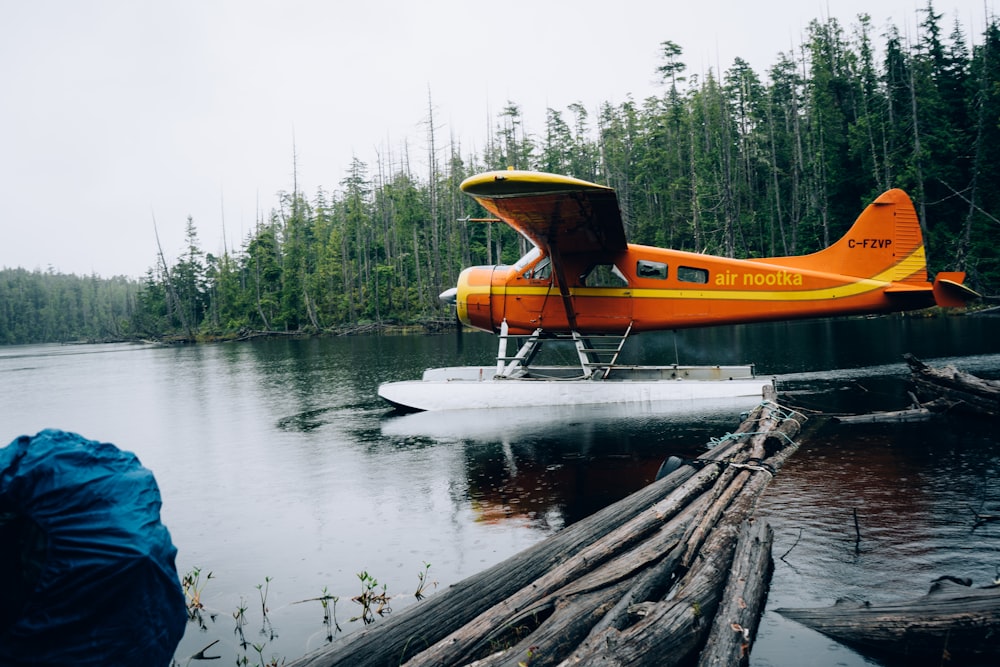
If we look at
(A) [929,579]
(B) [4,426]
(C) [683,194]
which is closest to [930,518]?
(A) [929,579]

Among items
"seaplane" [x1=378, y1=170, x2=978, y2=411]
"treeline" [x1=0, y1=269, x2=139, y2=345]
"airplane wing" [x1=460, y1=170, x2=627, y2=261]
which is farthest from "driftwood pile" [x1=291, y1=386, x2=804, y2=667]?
"treeline" [x1=0, y1=269, x2=139, y2=345]

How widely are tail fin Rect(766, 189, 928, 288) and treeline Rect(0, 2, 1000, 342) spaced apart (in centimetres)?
2478

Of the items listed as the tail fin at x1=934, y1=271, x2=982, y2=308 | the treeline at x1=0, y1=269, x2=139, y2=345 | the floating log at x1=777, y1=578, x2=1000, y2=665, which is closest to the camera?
the floating log at x1=777, y1=578, x2=1000, y2=665

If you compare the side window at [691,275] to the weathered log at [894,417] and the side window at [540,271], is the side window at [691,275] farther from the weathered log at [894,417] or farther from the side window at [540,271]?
the weathered log at [894,417]

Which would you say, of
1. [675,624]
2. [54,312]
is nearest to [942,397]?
[675,624]

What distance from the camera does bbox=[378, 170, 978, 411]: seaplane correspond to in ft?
33.9

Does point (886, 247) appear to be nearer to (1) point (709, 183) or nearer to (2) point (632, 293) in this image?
(2) point (632, 293)

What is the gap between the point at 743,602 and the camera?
2.96 metres

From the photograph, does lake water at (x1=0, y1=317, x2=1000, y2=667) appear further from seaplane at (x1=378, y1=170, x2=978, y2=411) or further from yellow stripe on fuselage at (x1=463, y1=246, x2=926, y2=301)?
yellow stripe on fuselage at (x1=463, y1=246, x2=926, y2=301)

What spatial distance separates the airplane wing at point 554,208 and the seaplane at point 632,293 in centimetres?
3

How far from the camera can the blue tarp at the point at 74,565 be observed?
1.84 meters

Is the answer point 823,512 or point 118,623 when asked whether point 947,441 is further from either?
point 118,623

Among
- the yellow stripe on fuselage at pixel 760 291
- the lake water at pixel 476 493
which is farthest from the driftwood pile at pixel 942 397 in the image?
the yellow stripe on fuselage at pixel 760 291

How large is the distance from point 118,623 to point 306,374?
19300 mm
